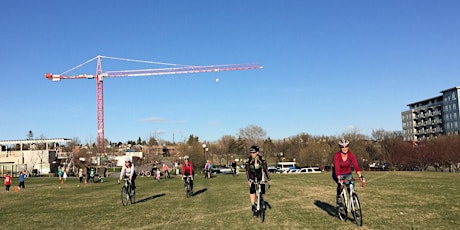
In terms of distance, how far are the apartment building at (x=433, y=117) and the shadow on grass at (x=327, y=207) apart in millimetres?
115243

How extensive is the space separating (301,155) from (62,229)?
84615 millimetres

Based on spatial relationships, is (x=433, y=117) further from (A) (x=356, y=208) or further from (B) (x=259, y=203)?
(A) (x=356, y=208)

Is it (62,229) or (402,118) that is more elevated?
(402,118)

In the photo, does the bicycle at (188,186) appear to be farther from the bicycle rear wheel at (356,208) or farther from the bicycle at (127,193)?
the bicycle rear wheel at (356,208)

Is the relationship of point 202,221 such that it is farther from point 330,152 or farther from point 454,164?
point 330,152

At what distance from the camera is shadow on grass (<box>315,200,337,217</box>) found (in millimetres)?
12014

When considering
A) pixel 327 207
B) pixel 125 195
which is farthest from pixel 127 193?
pixel 327 207

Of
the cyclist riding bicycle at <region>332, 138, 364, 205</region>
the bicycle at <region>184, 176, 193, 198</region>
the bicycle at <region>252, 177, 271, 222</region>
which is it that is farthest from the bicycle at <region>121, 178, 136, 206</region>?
the cyclist riding bicycle at <region>332, 138, 364, 205</region>

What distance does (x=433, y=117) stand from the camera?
135125 mm

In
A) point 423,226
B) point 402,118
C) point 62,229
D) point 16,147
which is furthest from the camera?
point 402,118

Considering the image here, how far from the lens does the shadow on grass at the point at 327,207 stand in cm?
1201

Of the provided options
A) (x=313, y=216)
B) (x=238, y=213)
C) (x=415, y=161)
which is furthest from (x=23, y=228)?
(x=415, y=161)

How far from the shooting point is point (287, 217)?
38.1 feet

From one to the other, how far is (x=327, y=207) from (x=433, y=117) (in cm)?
14022
